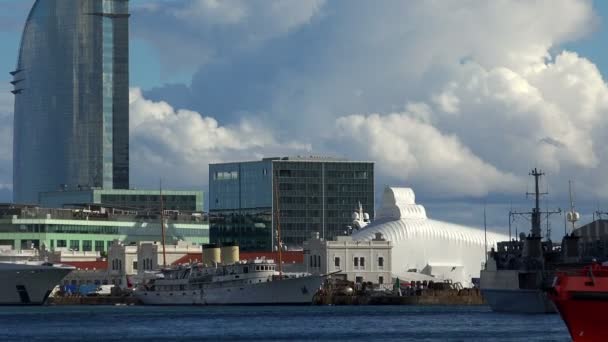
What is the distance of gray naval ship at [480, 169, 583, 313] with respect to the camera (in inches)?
5728

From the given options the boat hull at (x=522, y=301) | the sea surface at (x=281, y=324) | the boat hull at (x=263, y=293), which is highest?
the boat hull at (x=263, y=293)

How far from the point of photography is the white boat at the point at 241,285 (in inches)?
7397

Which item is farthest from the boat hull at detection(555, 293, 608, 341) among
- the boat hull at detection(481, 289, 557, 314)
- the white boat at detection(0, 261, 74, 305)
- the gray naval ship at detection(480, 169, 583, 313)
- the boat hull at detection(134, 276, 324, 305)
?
the white boat at detection(0, 261, 74, 305)

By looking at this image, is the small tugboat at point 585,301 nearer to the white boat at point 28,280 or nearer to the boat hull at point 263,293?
the boat hull at point 263,293

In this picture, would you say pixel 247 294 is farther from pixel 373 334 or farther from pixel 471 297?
pixel 373 334

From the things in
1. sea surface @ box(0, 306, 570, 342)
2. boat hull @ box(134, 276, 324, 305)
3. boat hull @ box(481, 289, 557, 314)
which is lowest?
sea surface @ box(0, 306, 570, 342)

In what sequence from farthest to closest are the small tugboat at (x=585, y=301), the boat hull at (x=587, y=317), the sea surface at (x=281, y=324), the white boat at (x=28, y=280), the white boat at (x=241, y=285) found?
the white boat at (x=28, y=280)
the white boat at (x=241, y=285)
the sea surface at (x=281, y=324)
the boat hull at (x=587, y=317)
the small tugboat at (x=585, y=301)

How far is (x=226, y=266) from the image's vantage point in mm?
191625

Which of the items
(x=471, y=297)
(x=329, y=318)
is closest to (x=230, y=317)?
(x=329, y=318)

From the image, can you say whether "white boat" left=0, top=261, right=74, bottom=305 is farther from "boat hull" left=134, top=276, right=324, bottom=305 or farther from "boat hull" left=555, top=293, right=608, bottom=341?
"boat hull" left=555, top=293, right=608, bottom=341

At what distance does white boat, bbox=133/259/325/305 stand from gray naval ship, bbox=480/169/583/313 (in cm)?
3274

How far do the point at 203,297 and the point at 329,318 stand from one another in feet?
149

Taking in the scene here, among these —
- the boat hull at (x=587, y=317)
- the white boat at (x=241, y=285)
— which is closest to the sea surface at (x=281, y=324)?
the white boat at (x=241, y=285)

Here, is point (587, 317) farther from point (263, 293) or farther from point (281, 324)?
point (263, 293)
